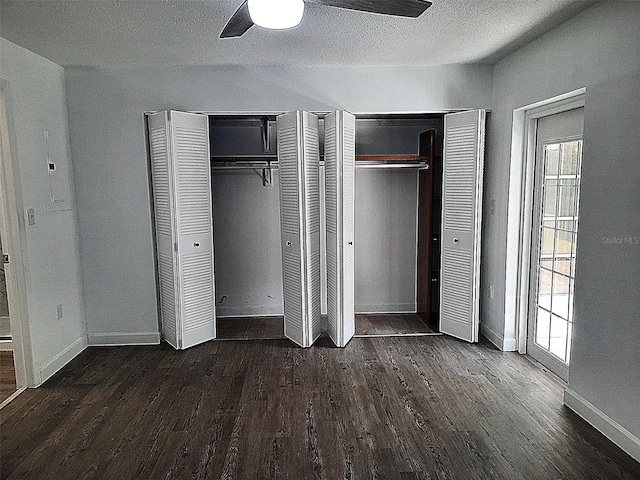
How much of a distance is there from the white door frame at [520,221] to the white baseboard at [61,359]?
11.7ft

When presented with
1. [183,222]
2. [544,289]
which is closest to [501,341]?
[544,289]

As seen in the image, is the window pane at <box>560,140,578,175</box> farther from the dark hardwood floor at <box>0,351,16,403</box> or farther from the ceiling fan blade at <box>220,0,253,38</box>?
the dark hardwood floor at <box>0,351,16,403</box>

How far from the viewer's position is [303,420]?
285 cm

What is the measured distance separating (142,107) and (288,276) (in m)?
1.89

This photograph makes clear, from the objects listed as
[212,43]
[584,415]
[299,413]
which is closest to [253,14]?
[212,43]

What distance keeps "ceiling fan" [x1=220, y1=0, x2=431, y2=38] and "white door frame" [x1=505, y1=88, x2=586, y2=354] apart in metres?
1.82

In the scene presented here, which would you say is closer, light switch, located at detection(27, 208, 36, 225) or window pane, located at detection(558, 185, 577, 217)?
window pane, located at detection(558, 185, 577, 217)

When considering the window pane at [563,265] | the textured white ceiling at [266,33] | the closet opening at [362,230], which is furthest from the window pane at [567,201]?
the closet opening at [362,230]

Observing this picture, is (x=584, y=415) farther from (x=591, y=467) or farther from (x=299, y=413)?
(x=299, y=413)

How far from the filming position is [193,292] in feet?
13.2

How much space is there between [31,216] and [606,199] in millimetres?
3669

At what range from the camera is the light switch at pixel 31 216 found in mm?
3279

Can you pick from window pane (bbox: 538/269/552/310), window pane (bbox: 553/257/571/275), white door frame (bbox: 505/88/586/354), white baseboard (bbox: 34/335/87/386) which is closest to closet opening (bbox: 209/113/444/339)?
white door frame (bbox: 505/88/586/354)

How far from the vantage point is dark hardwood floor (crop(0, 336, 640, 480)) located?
239 centimetres
